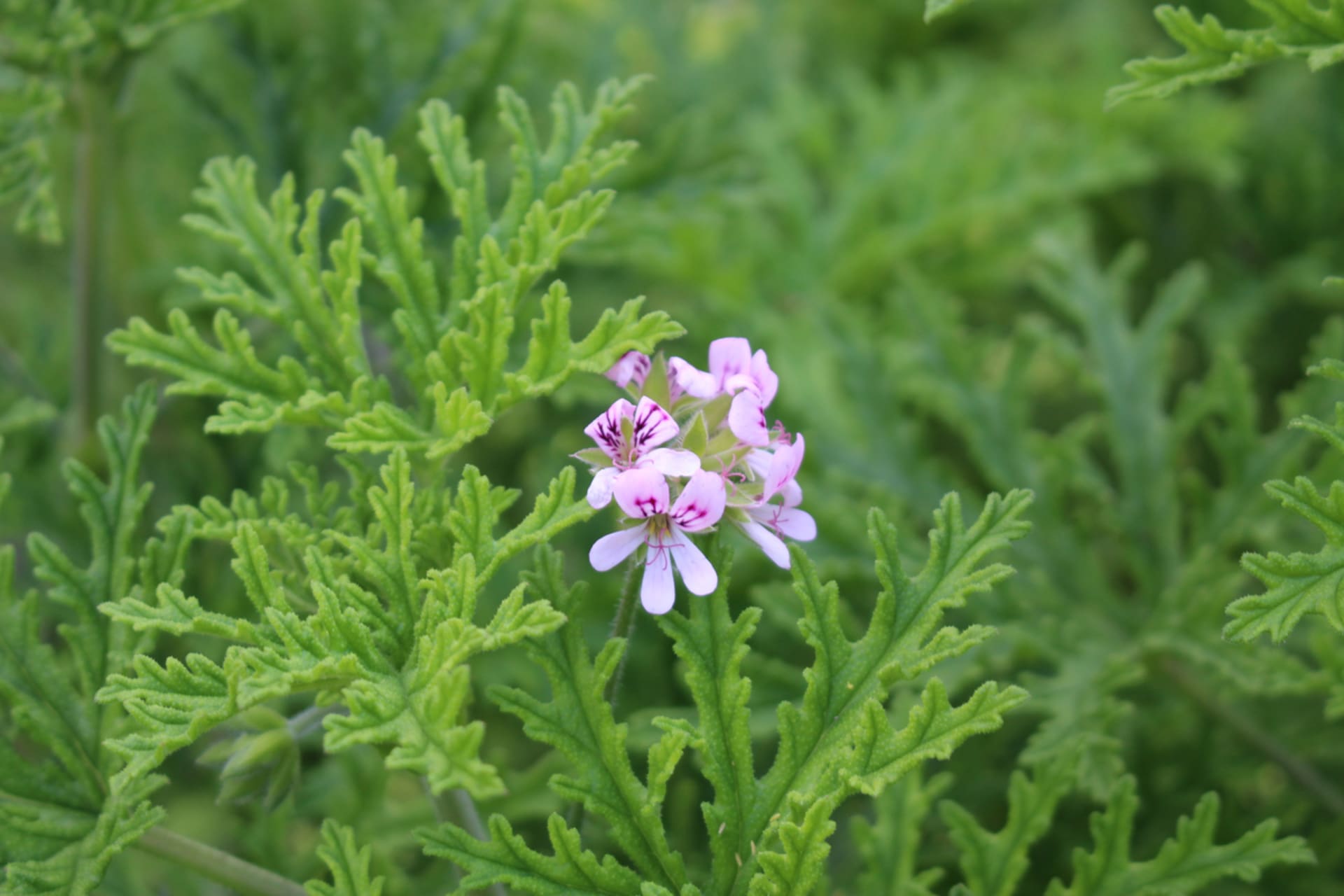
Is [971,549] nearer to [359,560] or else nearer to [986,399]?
[359,560]

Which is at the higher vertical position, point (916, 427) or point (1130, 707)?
point (916, 427)

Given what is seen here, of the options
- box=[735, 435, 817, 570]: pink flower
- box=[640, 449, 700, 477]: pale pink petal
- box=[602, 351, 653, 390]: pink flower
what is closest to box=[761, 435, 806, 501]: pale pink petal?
box=[735, 435, 817, 570]: pink flower

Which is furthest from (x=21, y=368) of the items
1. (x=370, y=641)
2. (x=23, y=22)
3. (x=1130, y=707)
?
(x=1130, y=707)

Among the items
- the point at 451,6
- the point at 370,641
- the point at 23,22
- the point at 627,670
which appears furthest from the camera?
the point at 451,6

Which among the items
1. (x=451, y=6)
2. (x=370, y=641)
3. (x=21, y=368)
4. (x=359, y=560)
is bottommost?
(x=370, y=641)

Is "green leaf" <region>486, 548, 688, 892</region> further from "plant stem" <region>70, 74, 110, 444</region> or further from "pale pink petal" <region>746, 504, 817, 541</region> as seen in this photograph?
"plant stem" <region>70, 74, 110, 444</region>

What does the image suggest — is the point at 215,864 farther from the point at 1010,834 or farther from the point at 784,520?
the point at 1010,834
